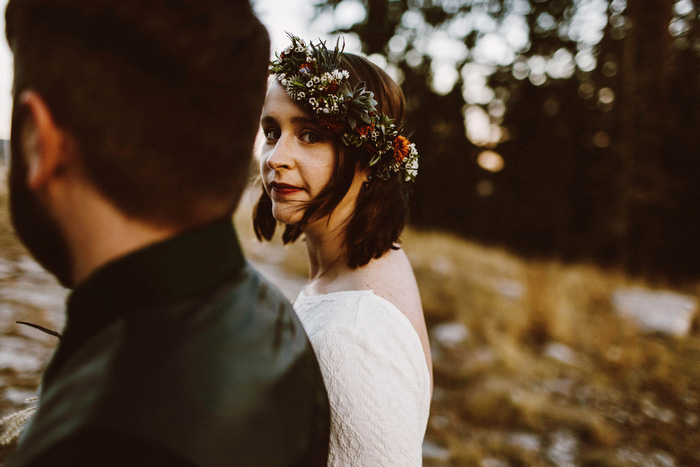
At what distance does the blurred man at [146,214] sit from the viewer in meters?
0.77

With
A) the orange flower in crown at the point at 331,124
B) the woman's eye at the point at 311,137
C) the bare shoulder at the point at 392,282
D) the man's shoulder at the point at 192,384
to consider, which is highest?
the orange flower in crown at the point at 331,124

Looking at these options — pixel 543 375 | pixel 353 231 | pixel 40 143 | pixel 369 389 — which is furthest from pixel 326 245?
pixel 543 375

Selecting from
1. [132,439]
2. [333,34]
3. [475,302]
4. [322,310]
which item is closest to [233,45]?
[132,439]

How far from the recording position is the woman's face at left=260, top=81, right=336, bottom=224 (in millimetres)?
1858

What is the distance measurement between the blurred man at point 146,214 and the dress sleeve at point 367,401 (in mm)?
458

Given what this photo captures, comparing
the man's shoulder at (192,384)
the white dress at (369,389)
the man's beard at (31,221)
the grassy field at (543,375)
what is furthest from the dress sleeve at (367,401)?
the grassy field at (543,375)

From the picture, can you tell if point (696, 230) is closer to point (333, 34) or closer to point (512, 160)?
point (512, 160)

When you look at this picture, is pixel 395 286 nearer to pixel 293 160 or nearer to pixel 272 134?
pixel 293 160

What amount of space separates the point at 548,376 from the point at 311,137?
561 centimetres

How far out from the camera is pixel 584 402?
556cm

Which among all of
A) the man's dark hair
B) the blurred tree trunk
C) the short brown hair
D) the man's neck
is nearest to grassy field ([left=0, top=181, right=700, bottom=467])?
the short brown hair

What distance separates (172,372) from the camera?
2.54 feet

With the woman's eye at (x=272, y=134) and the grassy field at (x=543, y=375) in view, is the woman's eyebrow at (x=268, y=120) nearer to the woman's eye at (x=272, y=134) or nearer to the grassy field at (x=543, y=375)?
the woman's eye at (x=272, y=134)

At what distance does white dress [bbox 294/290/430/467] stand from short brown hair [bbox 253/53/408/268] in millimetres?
484
